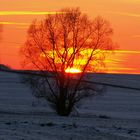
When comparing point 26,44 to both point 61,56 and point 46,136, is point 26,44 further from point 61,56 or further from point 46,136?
point 46,136

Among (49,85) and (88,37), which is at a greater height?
(88,37)

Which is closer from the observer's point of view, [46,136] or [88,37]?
[46,136]

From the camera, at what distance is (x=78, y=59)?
45.0 meters

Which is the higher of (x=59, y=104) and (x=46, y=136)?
(x=46, y=136)

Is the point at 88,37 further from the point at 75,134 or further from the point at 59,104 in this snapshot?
the point at 75,134

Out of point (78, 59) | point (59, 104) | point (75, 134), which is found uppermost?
point (75, 134)

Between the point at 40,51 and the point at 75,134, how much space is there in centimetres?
2600

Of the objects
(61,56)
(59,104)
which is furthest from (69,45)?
(59,104)

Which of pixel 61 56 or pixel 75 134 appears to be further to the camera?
pixel 61 56

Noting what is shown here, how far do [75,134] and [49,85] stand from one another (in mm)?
24993

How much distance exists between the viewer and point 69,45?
147 ft

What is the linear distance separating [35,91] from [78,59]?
4218 mm

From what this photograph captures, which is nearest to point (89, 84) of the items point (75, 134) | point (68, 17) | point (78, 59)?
point (78, 59)

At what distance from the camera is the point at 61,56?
4434 cm
